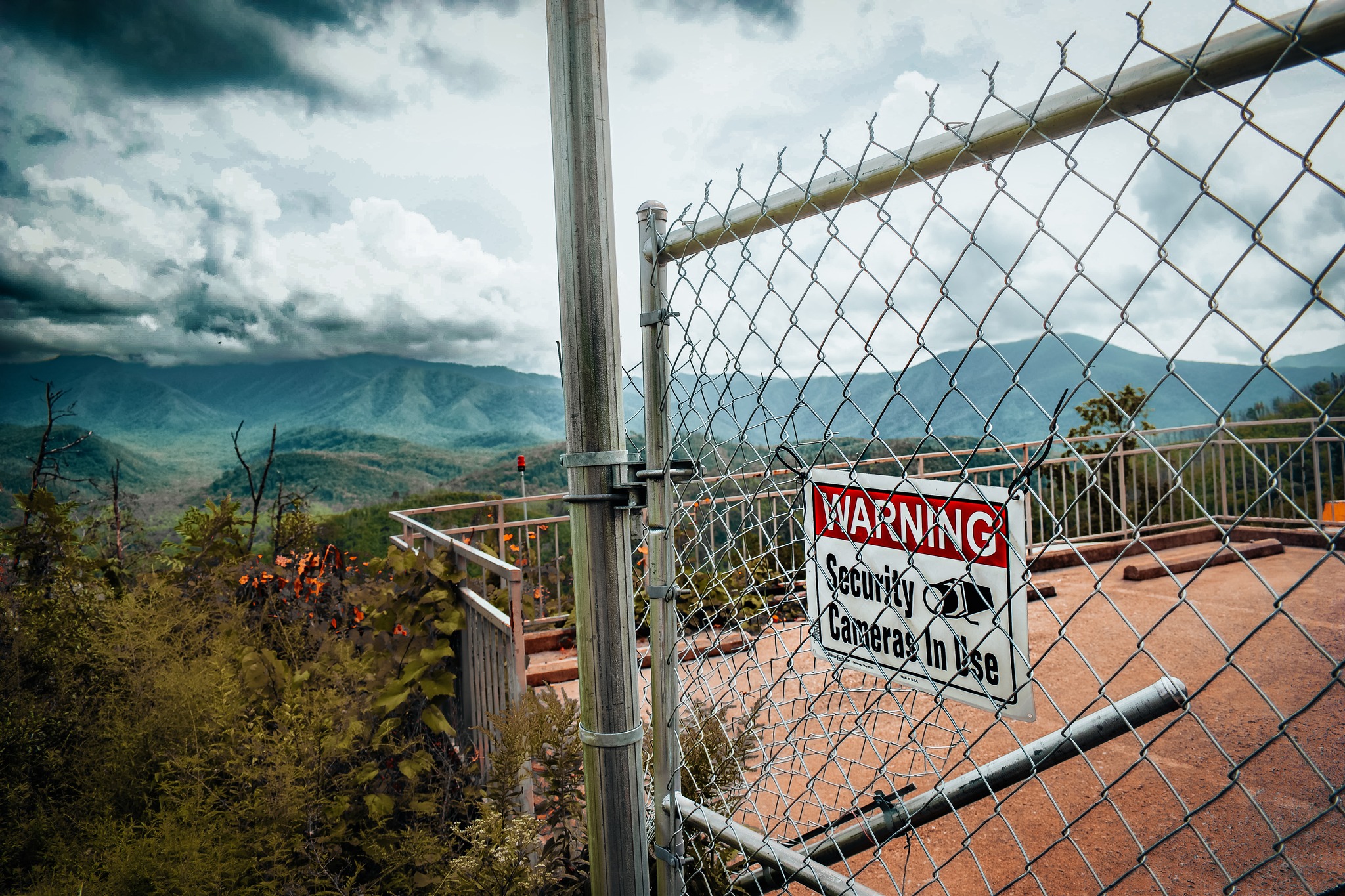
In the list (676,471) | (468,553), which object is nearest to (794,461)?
(676,471)

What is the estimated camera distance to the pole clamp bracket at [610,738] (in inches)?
55.8

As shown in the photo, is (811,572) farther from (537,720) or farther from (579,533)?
(537,720)

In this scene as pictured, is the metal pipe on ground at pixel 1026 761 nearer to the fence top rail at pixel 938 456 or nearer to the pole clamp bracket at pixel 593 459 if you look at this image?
the fence top rail at pixel 938 456

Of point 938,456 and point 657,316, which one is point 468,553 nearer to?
point 657,316

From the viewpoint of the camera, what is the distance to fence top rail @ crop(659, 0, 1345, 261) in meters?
0.78

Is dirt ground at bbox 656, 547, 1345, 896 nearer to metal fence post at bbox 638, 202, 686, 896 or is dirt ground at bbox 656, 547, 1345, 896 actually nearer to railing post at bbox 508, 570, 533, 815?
metal fence post at bbox 638, 202, 686, 896

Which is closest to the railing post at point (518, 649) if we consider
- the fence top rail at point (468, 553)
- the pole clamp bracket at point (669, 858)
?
the fence top rail at point (468, 553)

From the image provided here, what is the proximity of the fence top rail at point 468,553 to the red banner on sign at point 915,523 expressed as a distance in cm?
173

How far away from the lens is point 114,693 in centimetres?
291

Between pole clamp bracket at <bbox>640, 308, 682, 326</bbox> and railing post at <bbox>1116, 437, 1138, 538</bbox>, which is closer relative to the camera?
railing post at <bbox>1116, 437, 1138, 538</bbox>

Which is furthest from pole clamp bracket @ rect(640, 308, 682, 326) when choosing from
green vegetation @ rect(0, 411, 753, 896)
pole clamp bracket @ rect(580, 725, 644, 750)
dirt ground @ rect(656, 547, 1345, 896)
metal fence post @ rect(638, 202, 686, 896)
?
green vegetation @ rect(0, 411, 753, 896)

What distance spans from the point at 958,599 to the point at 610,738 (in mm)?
748

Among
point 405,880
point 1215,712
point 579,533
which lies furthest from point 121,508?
point 1215,712

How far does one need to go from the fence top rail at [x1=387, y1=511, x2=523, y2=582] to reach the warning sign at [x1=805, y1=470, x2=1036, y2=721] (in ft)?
5.57
